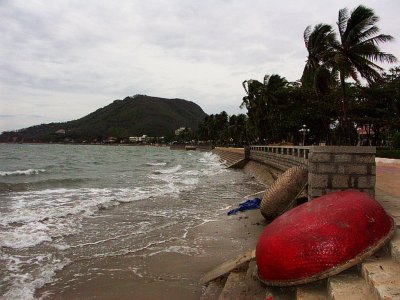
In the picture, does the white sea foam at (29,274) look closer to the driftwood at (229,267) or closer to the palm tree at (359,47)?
the driftwood at (229,267)

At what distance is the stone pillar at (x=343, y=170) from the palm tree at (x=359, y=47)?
57.7 feet

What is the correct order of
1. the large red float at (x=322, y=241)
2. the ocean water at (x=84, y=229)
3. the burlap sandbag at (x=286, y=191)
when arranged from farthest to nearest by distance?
the burlap sandbag at (x=286, y=191) < the ocean water at (x=84, y=229) < the large red float at (x=322, y=241)

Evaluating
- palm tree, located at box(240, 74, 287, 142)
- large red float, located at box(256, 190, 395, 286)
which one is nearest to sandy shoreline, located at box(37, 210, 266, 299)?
large red float, located at box(256, 190, 395, 286)

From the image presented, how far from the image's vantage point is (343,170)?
707 centimetres

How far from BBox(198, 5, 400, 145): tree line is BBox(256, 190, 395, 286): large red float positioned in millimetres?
20394

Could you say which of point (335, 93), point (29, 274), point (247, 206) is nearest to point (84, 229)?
point (29, 274)

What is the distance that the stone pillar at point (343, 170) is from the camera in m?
7.01

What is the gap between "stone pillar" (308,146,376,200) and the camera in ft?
23.0

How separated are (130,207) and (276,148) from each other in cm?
1290

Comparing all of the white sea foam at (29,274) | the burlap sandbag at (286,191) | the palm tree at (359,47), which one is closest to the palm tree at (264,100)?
the palm tree at (359,47)

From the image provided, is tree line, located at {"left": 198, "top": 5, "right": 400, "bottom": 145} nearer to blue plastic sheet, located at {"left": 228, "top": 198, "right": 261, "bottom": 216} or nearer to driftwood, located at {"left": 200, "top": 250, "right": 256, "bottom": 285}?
blue plastic sheet, located at {"left": 228, "top": 198, "right": 261, "bottom": 216}

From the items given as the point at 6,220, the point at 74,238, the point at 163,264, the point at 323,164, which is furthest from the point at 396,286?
the point at 6,220

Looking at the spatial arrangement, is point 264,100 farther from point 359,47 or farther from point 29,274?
point 29,274

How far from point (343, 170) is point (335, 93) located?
3579cm
